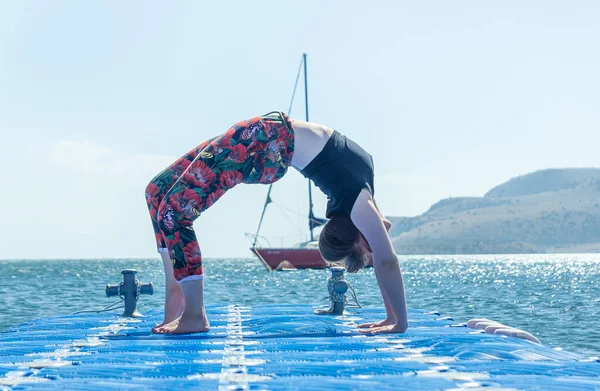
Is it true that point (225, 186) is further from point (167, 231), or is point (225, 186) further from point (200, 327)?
point (200, 327)

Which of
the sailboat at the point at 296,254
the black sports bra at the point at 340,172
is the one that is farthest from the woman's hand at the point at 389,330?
the sailboat at the point at 296,254

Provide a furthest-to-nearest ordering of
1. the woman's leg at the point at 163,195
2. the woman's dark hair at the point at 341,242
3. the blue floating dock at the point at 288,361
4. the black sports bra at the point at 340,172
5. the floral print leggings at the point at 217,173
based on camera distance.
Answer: the woman's leg at the point at 163,195 < the woman's dark hair at the point at 341,242 < the black sports bra at the point at 340,172 < the floral print leggings at the point at 217,173 < the blue floating dock at the point at 288,361

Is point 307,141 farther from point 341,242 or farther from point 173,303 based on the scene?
point 173,303

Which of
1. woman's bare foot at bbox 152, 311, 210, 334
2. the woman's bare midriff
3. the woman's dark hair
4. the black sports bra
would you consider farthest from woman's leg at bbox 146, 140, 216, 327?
the woman's dark hair

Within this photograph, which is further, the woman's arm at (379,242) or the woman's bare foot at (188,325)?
the woman's bare foot at (188,325)

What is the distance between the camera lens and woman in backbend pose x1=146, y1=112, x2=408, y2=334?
4.17m

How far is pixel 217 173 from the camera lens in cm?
420

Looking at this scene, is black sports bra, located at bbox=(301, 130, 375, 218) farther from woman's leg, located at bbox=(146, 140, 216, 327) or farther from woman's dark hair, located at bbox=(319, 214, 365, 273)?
woman's leg, located at bbox=(146, 140, 216, 327)

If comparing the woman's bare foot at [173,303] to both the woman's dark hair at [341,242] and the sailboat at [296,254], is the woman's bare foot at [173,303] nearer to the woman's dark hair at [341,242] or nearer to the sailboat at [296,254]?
the woman's dark hair at [341,242]

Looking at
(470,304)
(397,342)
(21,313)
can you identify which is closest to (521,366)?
(397,342)

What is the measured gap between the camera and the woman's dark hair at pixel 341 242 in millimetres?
4437

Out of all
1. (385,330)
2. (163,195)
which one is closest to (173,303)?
(163,195)

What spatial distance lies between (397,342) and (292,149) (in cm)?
135

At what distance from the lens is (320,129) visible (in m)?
4.34
